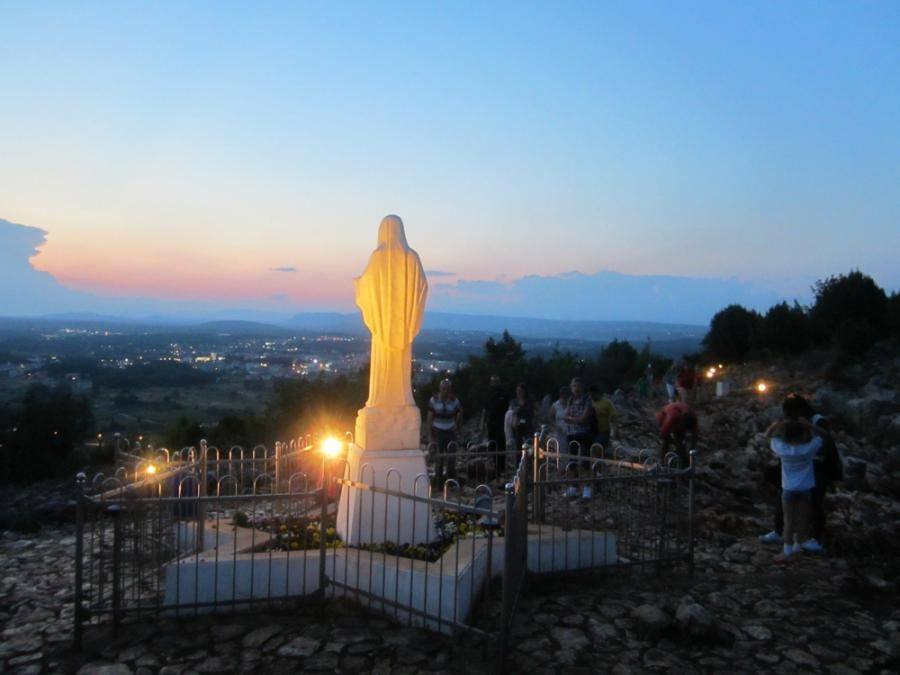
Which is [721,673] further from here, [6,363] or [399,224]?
[6,363]

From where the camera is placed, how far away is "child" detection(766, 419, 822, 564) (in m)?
7.11

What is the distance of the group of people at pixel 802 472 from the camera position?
7.13 metres

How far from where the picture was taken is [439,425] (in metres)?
10.3

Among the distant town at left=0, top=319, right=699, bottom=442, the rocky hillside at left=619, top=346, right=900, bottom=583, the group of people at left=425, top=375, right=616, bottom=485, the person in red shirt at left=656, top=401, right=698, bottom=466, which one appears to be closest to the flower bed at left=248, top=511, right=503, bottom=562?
the group of people at left=425, top=375, right=616, bottom=485

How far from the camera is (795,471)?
7.16 m

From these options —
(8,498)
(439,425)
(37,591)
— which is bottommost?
(8,498)

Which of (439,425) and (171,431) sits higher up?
(439,425)

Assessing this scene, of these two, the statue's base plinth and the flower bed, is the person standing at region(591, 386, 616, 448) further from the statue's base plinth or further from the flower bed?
the statue's base plinth

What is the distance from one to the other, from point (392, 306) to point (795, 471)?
183 inches

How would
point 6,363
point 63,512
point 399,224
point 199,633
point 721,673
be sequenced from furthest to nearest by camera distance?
point 6,363 → point 63,512 → point 399,224 → point 199,633 → point 721,673

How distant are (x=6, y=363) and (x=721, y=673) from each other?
161ft

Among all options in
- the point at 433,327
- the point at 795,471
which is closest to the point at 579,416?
the point at 795,471

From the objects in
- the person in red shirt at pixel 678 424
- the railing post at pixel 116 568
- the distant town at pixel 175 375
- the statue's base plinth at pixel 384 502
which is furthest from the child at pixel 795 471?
the distant town at pixel 175 375

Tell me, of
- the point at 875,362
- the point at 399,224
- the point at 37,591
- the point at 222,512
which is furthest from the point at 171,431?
the point at 875,362
